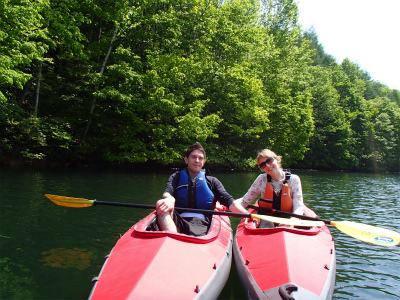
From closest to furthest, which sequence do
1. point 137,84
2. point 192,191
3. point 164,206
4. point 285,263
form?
point 285,263
point 164,206
point 192,191
point 137,84

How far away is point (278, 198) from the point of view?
455cm

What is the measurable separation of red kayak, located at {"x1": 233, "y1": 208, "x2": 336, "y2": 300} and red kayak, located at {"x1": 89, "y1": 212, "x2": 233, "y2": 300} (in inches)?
11.8

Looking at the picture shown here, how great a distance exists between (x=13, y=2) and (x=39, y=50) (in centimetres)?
192

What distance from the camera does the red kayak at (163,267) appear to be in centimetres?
255

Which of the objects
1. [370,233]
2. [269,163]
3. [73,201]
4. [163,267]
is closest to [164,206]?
[163,267]

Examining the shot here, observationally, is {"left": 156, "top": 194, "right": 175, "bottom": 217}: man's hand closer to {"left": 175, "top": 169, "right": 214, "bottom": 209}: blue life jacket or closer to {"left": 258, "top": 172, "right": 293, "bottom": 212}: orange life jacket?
{"left": 175, "top": 169, "right": 214, "bottom": 209}: blue life jacket

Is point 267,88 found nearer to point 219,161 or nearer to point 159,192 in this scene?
point 219,161

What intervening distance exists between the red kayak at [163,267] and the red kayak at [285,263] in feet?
0.99

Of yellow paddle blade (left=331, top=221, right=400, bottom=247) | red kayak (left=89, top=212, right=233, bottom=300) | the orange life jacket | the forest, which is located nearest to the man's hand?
red kayak (left=89, top=212, right=233, bottom=300)

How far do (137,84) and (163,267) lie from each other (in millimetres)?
14158

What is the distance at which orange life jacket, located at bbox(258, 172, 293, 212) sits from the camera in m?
4.47

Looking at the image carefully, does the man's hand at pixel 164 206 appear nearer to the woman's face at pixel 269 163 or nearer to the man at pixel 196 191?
the man at pixel 196 191

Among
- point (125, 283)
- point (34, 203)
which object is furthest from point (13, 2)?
point (125, 283)

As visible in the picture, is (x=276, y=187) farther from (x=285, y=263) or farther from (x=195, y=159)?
(x=285, y=263)
